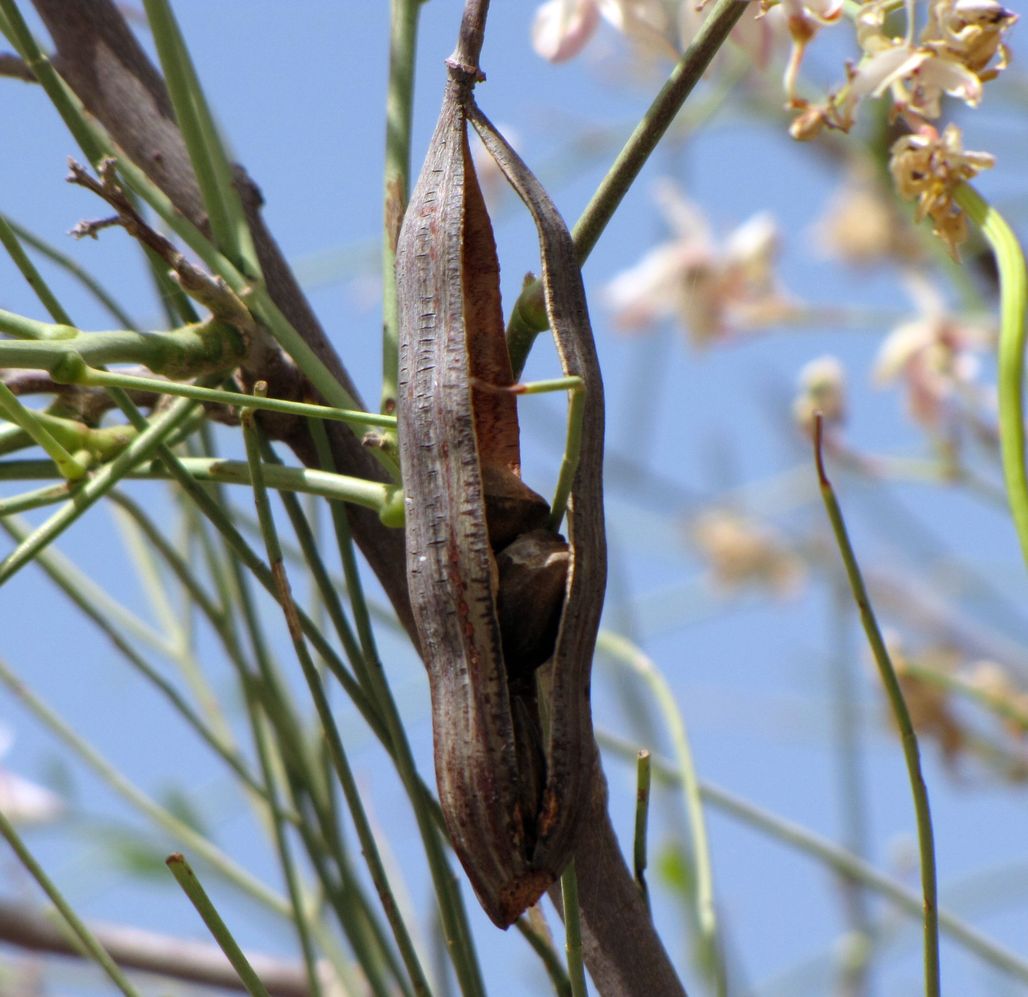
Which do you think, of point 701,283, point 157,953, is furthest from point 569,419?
point 701,283

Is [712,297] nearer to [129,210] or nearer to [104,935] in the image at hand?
[104,935]

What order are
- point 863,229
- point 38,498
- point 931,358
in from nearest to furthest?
point 38,498 < point 931,358 < point 863,229

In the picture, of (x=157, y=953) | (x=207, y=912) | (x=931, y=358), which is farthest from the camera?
(x=931, y=358)

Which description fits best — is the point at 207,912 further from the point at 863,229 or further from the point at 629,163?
the point at 863,229

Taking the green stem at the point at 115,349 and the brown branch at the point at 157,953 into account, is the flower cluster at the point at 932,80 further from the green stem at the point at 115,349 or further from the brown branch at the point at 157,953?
the brown branch at the point at 157,953

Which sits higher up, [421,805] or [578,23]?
[578,23]

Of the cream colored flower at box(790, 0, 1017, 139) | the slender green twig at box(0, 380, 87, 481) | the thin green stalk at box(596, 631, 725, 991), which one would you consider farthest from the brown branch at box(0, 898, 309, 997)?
the cream colored flower at box(790, 0, 1017, 139)

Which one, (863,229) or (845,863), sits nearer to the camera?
(845,863)
